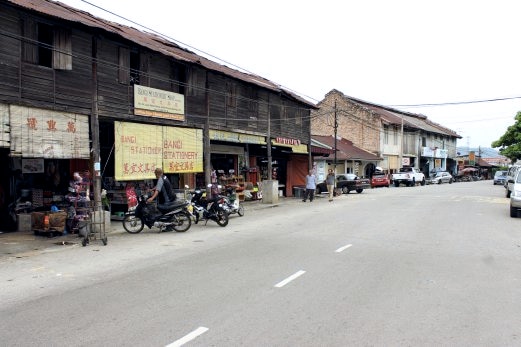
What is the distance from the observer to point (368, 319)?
512cm

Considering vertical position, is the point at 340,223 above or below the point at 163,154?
below

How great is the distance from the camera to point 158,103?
53.9 ft

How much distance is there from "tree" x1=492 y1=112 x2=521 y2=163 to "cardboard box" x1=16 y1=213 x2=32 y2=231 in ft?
146

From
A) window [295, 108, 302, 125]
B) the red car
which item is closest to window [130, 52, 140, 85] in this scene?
window [295, 108, 302, 125]

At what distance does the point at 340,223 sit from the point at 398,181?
107ft

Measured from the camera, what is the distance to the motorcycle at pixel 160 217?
12648mm

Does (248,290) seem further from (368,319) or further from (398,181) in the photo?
(398,181)

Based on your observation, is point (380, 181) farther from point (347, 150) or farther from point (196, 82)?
point (196, 82)

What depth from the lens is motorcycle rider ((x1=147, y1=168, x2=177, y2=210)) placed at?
12.6m

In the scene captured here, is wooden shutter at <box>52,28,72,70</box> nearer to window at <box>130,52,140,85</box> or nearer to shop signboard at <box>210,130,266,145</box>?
window at <box>130,52,140,85</box>

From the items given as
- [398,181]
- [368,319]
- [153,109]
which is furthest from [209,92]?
[398,181]

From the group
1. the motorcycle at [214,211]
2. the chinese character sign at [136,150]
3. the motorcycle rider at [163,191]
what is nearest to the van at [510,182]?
the motorcycle at [214,211]

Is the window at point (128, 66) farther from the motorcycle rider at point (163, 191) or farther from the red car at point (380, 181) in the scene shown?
the red car at point (380, 181)

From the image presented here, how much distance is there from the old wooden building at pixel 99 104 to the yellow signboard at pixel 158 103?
1.4 inches
